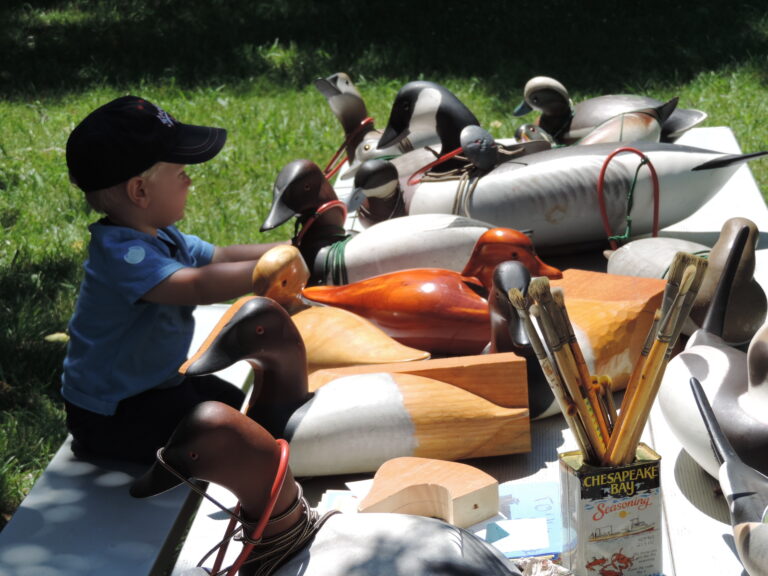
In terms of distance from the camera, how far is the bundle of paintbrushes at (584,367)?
3.82ft

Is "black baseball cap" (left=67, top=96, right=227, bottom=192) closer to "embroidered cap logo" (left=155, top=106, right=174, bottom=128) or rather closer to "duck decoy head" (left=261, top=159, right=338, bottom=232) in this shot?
"embroidered cap logo" (left=155, top=106, right=174, bottom=128)

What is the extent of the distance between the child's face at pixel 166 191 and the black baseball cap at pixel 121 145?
29 millimetres

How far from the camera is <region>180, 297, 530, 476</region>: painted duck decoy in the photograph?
1.70 metres

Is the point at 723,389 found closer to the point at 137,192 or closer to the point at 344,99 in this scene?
the point at 137,192

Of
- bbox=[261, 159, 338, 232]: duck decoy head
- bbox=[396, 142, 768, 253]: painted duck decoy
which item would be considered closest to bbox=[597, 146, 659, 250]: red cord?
bbox=[396, 142, 768, 253]: painted duck decoy

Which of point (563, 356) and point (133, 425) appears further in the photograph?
point (133, 425)

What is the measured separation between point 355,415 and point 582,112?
185 centimetres

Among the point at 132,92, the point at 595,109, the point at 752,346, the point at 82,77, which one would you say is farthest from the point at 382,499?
the point at 82,77

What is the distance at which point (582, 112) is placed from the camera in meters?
3.20

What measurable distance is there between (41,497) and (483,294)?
1.03 m

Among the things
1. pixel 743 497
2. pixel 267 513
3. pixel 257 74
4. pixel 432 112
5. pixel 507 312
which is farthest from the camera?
pixel 257 74

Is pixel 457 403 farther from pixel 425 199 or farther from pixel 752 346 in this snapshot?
pixel 425 199

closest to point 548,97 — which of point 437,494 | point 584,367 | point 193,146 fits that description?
point 193,146

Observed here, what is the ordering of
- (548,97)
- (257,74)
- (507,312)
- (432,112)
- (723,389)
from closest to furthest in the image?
(723,389) < (507,312) < (432,112) < (548,97) < (257,74)
